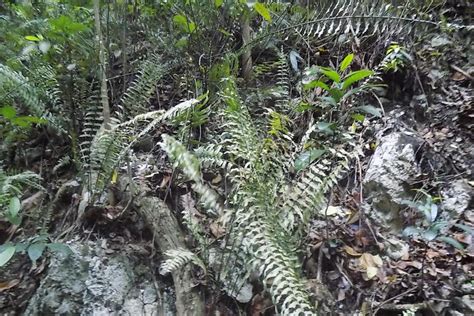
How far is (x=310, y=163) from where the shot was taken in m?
2.30

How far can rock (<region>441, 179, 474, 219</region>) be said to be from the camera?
98.4 inches

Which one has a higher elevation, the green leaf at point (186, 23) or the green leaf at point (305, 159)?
the green leaf at point (186, 23)

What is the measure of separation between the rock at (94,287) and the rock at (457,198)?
1766 millimetres

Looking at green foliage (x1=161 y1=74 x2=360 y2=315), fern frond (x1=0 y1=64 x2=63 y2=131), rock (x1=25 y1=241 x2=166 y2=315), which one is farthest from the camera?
fern frond (x1=0 y1=64 x2=63 y2=131)

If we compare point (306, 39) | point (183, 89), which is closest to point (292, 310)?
point (183, 89)

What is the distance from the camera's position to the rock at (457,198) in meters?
2.50

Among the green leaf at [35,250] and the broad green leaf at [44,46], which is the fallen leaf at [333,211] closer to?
the green leaf at [35,250]

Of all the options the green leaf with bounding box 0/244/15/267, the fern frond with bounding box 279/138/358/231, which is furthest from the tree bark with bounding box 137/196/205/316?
the green leaf with bounding box 0/244/15/267

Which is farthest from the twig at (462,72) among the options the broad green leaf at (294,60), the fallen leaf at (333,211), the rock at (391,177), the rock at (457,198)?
the fallen leaf at (333,211)

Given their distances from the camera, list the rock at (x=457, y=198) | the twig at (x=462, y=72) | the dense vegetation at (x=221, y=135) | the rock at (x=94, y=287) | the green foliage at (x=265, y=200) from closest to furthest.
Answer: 1. the green foliage at (x=265, y=200)
2. the dense vegetation at (x=221, y=135)
3. the rock at (x=94, y=287)
4. the rock at (x=457, y=198)
5. the twig at (x=462, y=72)

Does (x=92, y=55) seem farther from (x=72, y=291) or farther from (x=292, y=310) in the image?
(x=292, y=310)

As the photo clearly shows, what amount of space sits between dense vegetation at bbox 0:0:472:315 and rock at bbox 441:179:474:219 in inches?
2.9

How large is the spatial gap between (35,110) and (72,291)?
1207 mm

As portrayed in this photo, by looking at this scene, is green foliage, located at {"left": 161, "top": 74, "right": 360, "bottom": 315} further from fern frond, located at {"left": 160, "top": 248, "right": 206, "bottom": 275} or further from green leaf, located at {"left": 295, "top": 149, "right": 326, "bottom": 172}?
fern frond, located at {"left": 160, "top": 248, "right": 206, "bottom": 275}
